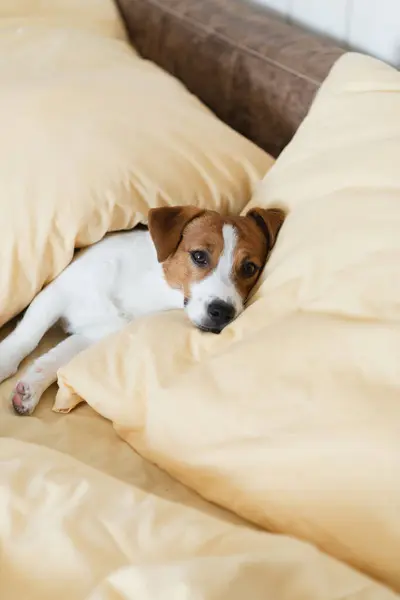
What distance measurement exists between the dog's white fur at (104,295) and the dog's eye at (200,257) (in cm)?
3

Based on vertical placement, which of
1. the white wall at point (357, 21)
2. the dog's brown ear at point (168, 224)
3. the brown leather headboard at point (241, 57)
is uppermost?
the white wall at point (357, 21)

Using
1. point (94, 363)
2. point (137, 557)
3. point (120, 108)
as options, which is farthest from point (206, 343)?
point (120, 108)

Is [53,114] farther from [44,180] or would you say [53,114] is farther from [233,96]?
[233,96]

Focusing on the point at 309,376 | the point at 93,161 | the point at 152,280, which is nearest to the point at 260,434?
the point at 309,376

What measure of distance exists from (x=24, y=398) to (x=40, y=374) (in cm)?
7

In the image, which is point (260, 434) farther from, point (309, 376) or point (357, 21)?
point (357, 21)

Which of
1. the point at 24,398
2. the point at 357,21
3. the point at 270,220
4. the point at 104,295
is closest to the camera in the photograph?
the point at 24,398

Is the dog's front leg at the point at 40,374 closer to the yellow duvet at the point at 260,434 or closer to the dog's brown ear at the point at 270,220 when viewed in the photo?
the yellow duvet at the point at 260,434

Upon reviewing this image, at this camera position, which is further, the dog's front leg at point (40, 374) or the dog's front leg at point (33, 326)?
the dog's front leg at point (33, 326)

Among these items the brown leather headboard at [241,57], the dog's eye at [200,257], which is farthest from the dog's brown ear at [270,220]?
the brown leather headboard at [241,57]

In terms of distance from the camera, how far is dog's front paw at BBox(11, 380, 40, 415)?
132cm

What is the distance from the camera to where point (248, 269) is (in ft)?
4.89

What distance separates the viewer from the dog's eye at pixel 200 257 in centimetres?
A: 153

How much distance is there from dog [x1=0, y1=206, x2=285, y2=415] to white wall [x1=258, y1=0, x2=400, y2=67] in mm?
556
